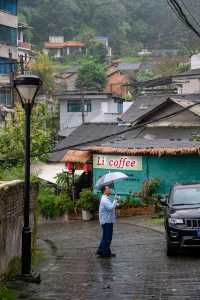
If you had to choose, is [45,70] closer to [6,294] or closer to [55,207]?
[55,207]

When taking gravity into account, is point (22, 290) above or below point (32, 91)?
below

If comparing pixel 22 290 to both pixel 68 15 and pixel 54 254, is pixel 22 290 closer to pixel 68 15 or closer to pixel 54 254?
pixel 54 254

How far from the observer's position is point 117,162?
28.5 m

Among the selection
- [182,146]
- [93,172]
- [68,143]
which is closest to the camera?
[182,146]

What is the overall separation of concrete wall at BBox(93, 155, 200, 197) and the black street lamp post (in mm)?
14940

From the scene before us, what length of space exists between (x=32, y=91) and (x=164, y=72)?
79.5 meters

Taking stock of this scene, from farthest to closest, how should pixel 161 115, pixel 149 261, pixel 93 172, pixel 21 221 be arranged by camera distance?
1. pixel 161 115
2. pixel 93 172
3. pixel 149 261
4. pixel 21 221

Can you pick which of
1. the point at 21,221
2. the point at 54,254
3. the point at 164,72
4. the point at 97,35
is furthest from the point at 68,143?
the point at 97,35

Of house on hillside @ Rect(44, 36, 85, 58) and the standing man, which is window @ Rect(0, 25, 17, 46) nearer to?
the standing man

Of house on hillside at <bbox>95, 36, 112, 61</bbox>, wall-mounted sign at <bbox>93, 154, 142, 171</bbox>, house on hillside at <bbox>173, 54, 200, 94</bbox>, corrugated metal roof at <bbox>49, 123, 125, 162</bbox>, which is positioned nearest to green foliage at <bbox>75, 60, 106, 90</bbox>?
house on hillside at <bbox>95, 36, 112, 61</bbox>

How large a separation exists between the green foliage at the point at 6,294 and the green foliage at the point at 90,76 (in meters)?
75.7

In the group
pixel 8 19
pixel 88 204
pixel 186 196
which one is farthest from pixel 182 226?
pixel 8 19

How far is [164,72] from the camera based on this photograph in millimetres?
90812

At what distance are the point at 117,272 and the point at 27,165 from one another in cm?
299
